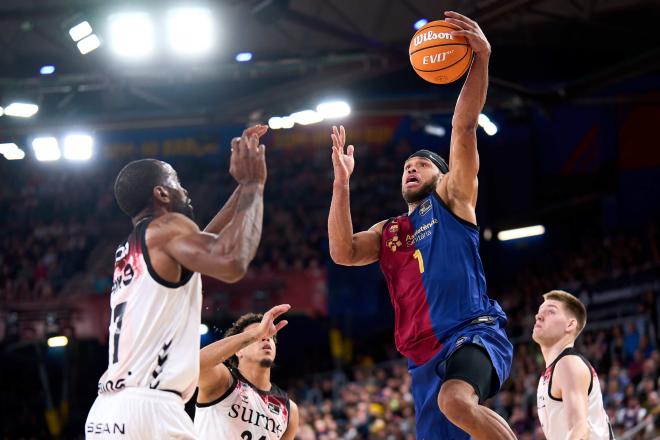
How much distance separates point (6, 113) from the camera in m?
18.0

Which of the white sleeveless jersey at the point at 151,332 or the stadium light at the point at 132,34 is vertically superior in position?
the stadium light at the point at 132,34

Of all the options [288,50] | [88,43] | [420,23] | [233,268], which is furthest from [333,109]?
[233,268]

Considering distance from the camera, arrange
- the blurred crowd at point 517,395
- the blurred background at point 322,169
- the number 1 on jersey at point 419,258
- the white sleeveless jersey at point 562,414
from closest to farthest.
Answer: the number 1 on jersey at point 419,258 < the white sleeveless jersey at point 562,414 < the blurred crowd at point 517,395 < the blurred background at point 322,169

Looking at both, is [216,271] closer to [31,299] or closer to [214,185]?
[31,299]

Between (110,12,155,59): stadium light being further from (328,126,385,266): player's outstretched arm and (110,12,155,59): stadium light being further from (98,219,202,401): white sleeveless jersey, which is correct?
(98,219,202,401): white sleeveless jersey

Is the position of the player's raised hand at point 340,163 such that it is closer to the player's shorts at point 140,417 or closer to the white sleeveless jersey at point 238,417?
the white sleeveless jersey at point 238,417

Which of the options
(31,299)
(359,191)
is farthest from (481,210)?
(31,299)

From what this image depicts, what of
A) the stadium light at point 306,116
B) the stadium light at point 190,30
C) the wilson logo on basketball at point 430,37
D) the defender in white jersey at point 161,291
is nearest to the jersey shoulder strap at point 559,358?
the wilson logo on basketball at point 430,37

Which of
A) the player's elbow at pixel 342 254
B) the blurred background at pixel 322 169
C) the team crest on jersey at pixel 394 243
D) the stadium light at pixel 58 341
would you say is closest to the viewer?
the team crest on jersey at pixel 394 243

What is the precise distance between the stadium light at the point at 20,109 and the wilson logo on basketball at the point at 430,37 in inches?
497

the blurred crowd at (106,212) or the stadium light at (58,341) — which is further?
the blurred crowd at (106,212)

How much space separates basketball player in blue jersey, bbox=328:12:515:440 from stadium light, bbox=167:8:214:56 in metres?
10.2

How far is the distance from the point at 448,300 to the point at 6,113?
14008 millimetres

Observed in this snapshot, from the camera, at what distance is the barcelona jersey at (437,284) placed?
20.2 ft
